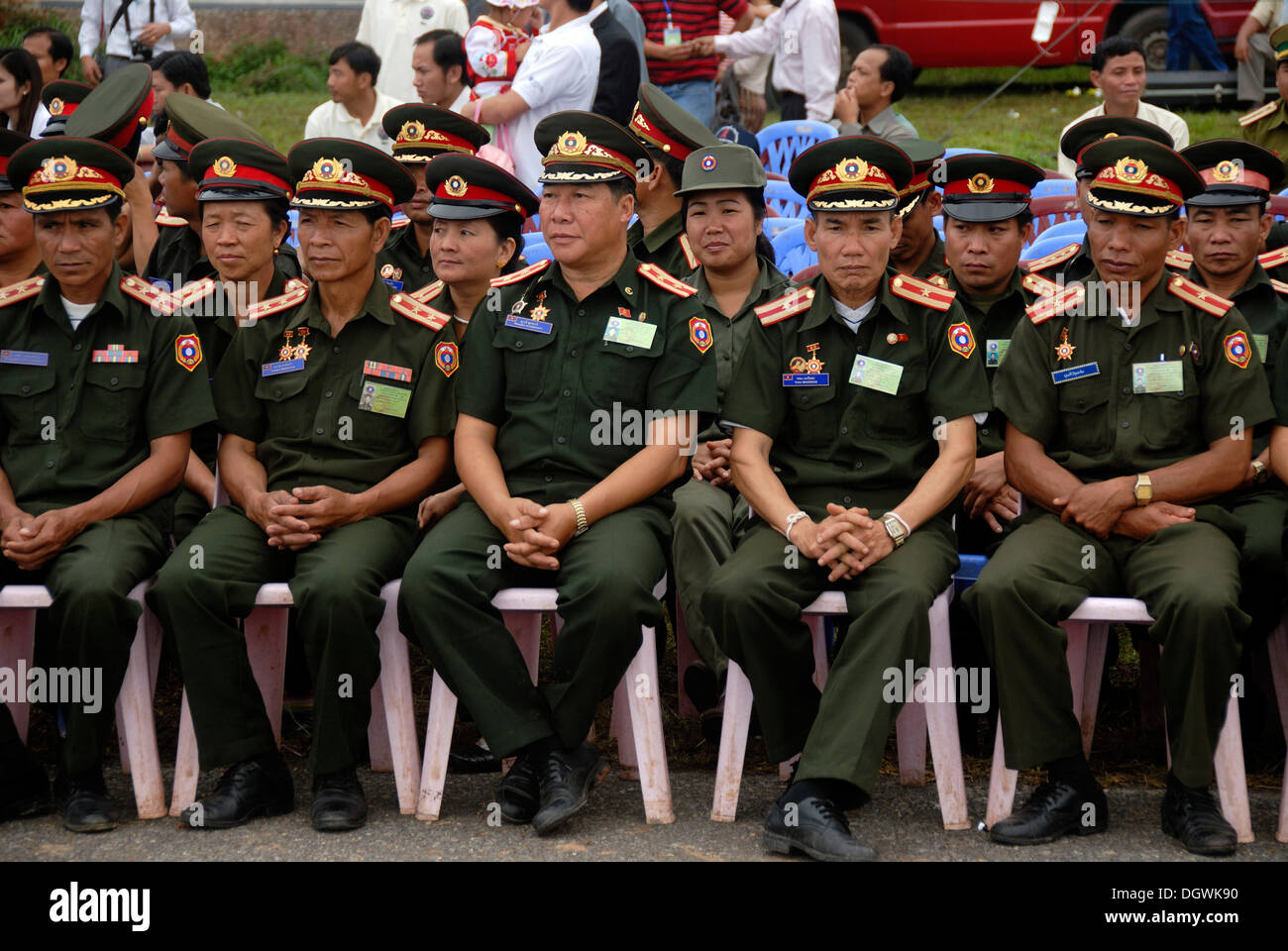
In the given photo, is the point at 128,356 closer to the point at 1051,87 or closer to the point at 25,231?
the point at 25,231

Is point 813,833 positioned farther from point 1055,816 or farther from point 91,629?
point 91,629

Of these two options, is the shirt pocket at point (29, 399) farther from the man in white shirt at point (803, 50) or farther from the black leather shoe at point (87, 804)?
the man in white shirt at point (803, 50)

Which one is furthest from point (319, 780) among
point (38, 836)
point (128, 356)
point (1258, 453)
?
point (1258, 453)

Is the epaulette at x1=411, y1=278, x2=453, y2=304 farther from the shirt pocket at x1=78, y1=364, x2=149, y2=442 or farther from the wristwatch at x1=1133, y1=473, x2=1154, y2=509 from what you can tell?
the wristwatch at x1=1133, y1=473, x2=1154, y2=509

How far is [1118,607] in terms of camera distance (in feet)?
12.3

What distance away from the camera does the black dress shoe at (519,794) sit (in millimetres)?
3855

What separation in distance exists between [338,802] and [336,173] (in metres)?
1.82

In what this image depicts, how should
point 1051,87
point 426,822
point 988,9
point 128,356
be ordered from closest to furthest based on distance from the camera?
1. point 426,822
2. point 128,356
3. point 988,9
4. point 1051,87

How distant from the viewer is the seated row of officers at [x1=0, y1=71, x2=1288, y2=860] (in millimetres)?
3783

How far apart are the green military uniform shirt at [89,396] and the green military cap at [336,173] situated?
1.90ft

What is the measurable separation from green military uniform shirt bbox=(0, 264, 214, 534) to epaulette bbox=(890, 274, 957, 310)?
205 centimetres

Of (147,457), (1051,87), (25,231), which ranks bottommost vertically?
(147,457)

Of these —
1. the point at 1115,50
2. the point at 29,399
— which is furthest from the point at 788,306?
the point at 1115,50

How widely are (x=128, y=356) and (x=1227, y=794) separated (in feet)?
10.7
